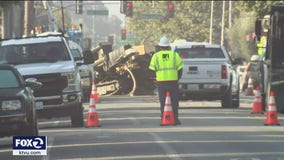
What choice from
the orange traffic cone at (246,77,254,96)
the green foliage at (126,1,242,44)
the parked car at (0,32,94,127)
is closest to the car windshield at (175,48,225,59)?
the parked car at (0,32,94,127)

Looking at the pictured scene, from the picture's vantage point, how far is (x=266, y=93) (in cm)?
2241

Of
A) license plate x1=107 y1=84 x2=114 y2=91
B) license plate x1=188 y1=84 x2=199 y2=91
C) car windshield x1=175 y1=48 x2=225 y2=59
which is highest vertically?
car windshield x1=175 y1=48 x2=225 y2=59

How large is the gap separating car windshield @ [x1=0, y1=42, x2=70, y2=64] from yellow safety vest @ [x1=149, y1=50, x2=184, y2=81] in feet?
7.06

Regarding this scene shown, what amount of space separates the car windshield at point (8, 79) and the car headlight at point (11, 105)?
0.72 metres

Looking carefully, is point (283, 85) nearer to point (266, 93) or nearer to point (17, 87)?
point (266, 93)

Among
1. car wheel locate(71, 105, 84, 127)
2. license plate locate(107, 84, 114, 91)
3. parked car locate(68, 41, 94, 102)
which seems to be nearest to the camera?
car wheel locate(71, 105, 84, 127)

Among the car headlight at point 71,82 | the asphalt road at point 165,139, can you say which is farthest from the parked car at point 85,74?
the car headlight at point 71,82

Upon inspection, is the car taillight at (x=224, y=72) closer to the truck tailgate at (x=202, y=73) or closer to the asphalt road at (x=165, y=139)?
the truck tailgate at (x=202, y=73)

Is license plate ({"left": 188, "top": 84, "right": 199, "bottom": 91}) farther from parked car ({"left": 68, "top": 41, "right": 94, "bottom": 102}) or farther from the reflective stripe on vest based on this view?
the reflective stripe on vest

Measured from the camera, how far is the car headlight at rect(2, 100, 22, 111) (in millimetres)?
13578

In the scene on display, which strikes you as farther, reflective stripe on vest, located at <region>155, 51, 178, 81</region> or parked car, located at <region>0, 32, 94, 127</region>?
reflective stripe on vest, located at <region>155, 51, 178, 81</region>

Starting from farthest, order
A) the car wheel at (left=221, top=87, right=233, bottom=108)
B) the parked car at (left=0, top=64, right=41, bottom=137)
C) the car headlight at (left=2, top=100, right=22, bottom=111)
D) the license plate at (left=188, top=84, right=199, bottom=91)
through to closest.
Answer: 1. the car wheel at (left=221, top=87, right=233, bottom=108)
2. the license plate at (left=188, top=84, right=199, bottom=91)
3. the car headlight at (left=2, top=100, right=22, bottom=111)
4. the parked car at (left=0, top=64, right=41, bottom=137)

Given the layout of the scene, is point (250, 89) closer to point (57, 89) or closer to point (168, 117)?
point (168, 117)

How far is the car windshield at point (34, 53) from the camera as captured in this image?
19.2 m
